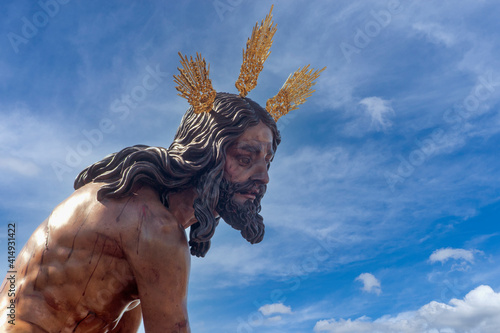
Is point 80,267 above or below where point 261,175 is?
below

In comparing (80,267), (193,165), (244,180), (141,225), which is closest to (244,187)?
(244,180)

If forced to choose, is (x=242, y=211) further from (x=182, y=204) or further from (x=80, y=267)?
(x=80, y=267)

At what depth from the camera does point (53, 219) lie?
490 cm

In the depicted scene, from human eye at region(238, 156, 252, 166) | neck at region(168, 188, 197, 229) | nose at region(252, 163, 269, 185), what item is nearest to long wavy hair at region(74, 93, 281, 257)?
neck at region(168, 188, 197, 229)

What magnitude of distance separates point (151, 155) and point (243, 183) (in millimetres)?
989

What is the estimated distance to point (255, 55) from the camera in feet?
20.5

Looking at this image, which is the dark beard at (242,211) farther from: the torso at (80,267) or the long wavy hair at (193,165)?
the torso at (80,267)

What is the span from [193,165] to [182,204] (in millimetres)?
423

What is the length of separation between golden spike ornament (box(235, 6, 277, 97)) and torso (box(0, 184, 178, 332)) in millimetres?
1934

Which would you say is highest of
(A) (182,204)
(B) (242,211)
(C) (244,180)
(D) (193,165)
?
(D) (193,165)

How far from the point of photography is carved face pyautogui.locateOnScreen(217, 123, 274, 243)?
5.59 m

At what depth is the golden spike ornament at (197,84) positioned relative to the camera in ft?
18.9

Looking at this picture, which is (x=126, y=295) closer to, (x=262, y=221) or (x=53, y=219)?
(x=53, y=219)

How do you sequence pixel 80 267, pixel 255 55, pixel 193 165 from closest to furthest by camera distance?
1. pixel 80 267
2. pixel 193 165
3. pixel 255 55
